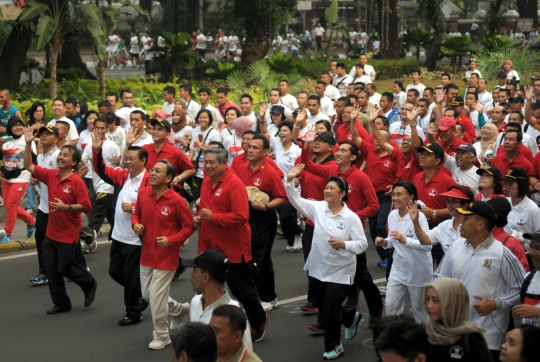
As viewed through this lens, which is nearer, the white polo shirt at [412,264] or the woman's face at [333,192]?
the white polo shirt at [412,264]

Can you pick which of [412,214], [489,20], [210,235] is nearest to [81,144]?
[210,235]

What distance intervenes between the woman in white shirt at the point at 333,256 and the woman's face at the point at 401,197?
424 millimetres

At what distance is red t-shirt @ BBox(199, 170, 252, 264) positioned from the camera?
28.1 ft

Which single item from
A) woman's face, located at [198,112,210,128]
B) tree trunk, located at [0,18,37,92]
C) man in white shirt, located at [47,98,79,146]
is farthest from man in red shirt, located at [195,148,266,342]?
tree trunk, located at [0,18,37,92]

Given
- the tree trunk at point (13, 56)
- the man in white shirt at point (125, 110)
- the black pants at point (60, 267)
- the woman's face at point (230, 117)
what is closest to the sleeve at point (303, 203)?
the black pants at point (60, 267)

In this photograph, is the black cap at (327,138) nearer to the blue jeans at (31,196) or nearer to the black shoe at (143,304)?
the black shoe at (143,304)

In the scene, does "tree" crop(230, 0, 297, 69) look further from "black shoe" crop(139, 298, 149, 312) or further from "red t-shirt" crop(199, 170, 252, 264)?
"red t-shirt" crop(199, 170, 252, 264)

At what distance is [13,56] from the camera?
22234mm

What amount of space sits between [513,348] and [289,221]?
24.1ft

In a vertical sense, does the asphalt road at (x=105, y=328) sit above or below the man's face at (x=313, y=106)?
below

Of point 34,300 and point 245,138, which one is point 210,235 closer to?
point 245,138

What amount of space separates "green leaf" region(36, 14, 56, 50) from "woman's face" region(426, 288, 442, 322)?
50.1ft

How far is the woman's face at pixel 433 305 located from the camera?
5.60 metres

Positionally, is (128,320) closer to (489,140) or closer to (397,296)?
(397,296)
